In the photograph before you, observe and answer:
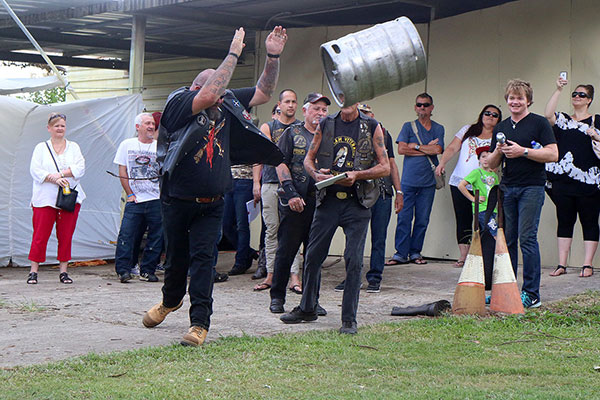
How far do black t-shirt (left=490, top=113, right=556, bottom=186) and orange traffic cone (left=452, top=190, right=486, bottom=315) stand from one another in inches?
26.4

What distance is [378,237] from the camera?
30.8 feet

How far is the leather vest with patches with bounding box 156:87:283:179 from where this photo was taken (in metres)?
5.96

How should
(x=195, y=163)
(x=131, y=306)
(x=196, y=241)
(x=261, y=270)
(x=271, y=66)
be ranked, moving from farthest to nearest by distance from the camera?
(x=261, y=270) → (x=131, y=306) → (x=271, y=66) → (x=196, y=241) → (x=195, y=163)

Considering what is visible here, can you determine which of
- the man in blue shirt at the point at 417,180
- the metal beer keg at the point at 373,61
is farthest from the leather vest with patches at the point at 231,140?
the man in blue shirt at the point at 417,180

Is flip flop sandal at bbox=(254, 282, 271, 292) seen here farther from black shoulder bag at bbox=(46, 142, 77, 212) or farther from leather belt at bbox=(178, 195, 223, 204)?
leather belt at bbox=(178, 195, 223, 204)

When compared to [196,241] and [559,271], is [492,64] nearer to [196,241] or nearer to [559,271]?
[559,271]

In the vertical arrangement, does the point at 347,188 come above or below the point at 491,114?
below

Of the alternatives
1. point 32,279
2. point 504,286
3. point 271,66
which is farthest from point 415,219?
point 271,66

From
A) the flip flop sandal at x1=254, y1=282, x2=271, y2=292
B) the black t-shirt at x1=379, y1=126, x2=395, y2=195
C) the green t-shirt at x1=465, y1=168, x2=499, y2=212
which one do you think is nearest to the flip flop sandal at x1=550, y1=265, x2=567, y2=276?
the green t-shirt at x1=465, y1=168, x2=499, y2=212

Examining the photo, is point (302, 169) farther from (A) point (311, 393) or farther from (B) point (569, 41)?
(B) point (569, 41)

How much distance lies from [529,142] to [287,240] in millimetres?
2331

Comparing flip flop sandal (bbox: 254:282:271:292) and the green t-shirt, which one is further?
flip flop sandal (bbox: 254:282:271:292)

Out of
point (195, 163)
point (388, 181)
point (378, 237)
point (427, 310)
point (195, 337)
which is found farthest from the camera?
point (378, 237)

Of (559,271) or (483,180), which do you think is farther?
(559,271)
